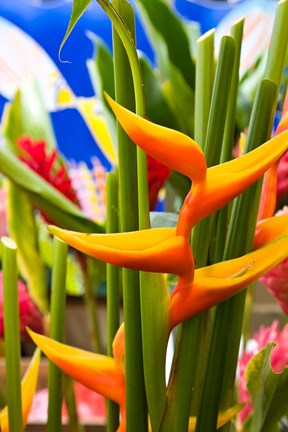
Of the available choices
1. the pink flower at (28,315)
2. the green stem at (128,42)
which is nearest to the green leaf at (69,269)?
the pink flower at (28,315)

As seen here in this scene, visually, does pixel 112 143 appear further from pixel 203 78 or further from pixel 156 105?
pixel 203 78

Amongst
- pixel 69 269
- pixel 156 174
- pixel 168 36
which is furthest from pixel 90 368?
pixel 69 269

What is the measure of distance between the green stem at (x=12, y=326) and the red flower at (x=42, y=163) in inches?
6.8

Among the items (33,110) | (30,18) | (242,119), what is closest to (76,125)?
(30,18)

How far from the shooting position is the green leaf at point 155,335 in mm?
152

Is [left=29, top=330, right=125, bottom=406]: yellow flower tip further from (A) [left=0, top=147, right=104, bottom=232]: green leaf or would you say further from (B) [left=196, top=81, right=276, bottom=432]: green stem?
(A) [left=0, top=147, right=104, bottom=232]: green leaf

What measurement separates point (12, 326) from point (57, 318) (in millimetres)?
17

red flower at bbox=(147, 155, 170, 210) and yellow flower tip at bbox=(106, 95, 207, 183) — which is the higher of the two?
yellow flower tip at bbox=(106, 95, 207, 183)

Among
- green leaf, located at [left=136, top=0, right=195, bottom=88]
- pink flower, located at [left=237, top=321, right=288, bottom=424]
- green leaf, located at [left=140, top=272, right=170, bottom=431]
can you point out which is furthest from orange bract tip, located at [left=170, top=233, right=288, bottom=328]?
green leaf, located at [left=136, top=0, right=195, bottom=88]

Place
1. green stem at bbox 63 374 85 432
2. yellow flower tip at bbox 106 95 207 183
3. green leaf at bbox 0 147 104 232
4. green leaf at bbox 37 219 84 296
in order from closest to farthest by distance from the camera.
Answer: yellow flower tip at bbox 106 95 207 183 < green stem at bbox 63 374 85 432 < green leaf at bbox 0 147 104 232 < green leaf at bbox 37 219 84 296

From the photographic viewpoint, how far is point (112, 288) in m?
0.19

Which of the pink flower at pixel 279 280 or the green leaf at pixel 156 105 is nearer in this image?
the pink flower at pixel 279 280

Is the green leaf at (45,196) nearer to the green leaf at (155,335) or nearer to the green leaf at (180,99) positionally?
the green leaf at (180,99)

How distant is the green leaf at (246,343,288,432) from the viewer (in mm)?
172
